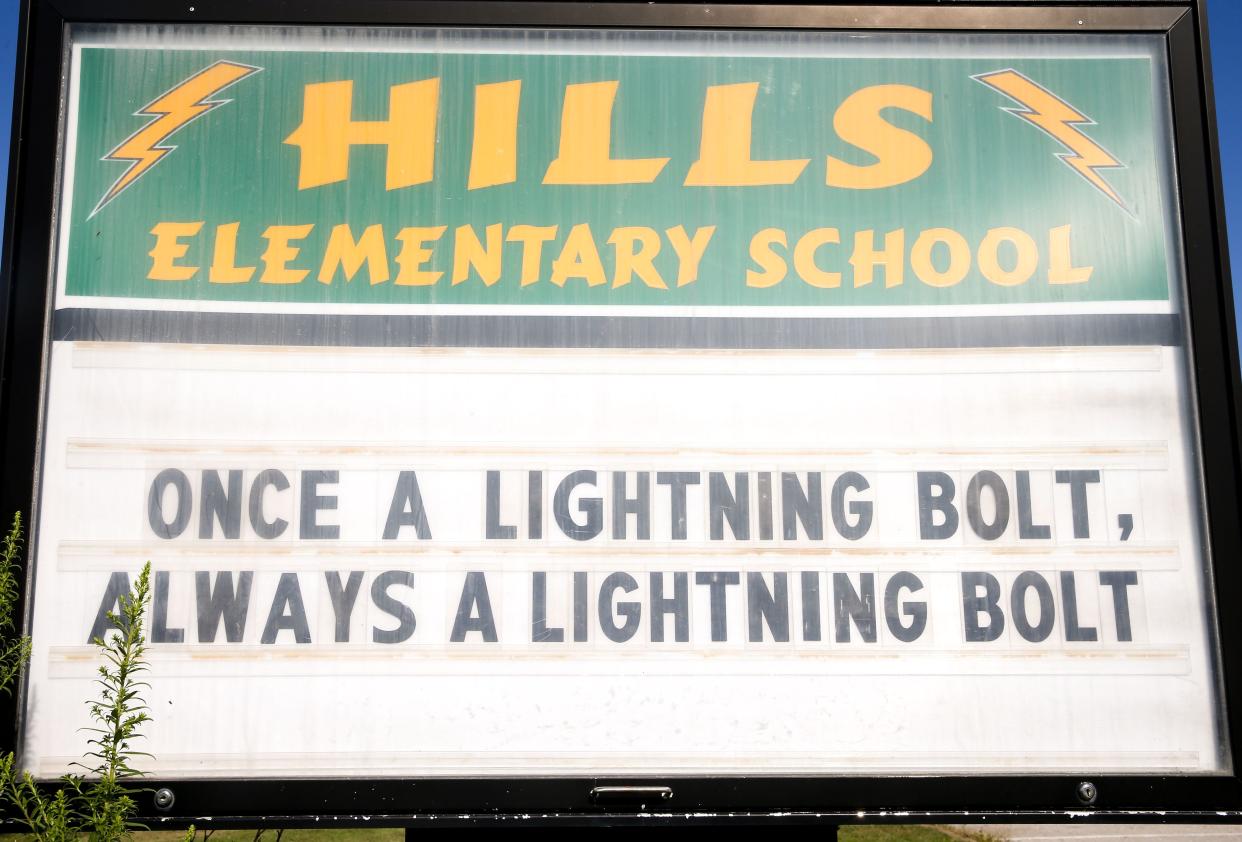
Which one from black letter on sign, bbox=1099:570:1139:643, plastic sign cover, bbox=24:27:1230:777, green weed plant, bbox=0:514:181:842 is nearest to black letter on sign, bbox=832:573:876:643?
plastic sign cover, bbox=24:27:1230:777

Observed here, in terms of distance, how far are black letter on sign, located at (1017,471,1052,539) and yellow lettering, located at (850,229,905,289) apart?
704 millimetres

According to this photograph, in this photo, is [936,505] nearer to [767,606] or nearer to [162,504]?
[767,606]

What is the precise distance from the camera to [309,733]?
226 cm

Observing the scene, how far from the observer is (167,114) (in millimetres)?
2510

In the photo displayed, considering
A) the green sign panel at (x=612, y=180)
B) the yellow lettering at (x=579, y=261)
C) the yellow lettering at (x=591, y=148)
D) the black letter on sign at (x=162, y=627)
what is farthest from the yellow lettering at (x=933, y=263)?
the black letter on sign at (x=162, y=627)

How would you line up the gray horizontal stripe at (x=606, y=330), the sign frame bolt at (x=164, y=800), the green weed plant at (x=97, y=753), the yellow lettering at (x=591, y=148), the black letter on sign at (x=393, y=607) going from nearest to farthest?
the green weed plant at (x=97, y=753) < the sign frame bolt at (x=164, y=800) < the black letter on sign at (x=393, y=607) < the gray horizontal stripe at (x=606, y=330) < the yellow lettering at (x=591, y=148)

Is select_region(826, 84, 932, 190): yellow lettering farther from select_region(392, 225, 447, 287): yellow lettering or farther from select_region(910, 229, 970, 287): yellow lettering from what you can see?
select_region(392, 225, 447, 287): yellow lettering

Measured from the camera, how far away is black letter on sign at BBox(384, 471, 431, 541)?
91.9 inches

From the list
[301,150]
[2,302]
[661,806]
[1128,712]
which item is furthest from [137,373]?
[1128,712]

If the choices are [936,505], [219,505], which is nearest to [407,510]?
[219,505]

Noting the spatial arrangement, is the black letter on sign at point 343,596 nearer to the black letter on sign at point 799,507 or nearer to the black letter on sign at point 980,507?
the black letter on sign at point 799,507

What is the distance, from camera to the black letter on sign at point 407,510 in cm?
233

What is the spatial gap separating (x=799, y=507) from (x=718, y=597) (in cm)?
35

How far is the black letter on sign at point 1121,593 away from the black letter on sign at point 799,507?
2.71ft
